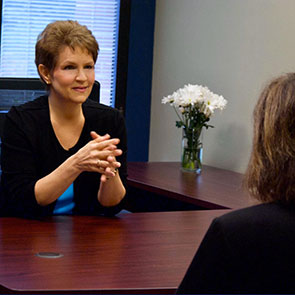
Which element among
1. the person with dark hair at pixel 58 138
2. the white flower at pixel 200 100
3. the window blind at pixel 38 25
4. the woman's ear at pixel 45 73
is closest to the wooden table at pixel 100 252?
the person with dark hair at pixel 58 138

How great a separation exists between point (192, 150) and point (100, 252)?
155 cm

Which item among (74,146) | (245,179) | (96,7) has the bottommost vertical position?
(74,146)

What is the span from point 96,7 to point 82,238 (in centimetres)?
245

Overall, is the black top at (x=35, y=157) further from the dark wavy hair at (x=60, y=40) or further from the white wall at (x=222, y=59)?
the white wall at (x=222, y=59)

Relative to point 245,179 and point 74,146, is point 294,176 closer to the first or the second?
point 245,179

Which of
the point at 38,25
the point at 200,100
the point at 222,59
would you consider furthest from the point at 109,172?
the point at 38,25

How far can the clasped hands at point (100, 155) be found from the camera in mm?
1942

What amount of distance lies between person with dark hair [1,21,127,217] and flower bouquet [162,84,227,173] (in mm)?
889

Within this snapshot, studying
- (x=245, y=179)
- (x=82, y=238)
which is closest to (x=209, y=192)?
(x=82, y=238)

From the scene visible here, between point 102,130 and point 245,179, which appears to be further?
point 102,130

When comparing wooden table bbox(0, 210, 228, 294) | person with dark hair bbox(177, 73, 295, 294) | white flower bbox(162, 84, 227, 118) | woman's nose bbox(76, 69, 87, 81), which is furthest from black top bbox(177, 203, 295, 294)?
white flower bbox(162, 84, 227, 118)

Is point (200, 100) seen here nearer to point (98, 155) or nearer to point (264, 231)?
point (98, 155)

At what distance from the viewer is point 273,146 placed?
1051mm

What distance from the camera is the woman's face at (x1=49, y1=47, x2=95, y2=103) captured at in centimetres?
213
